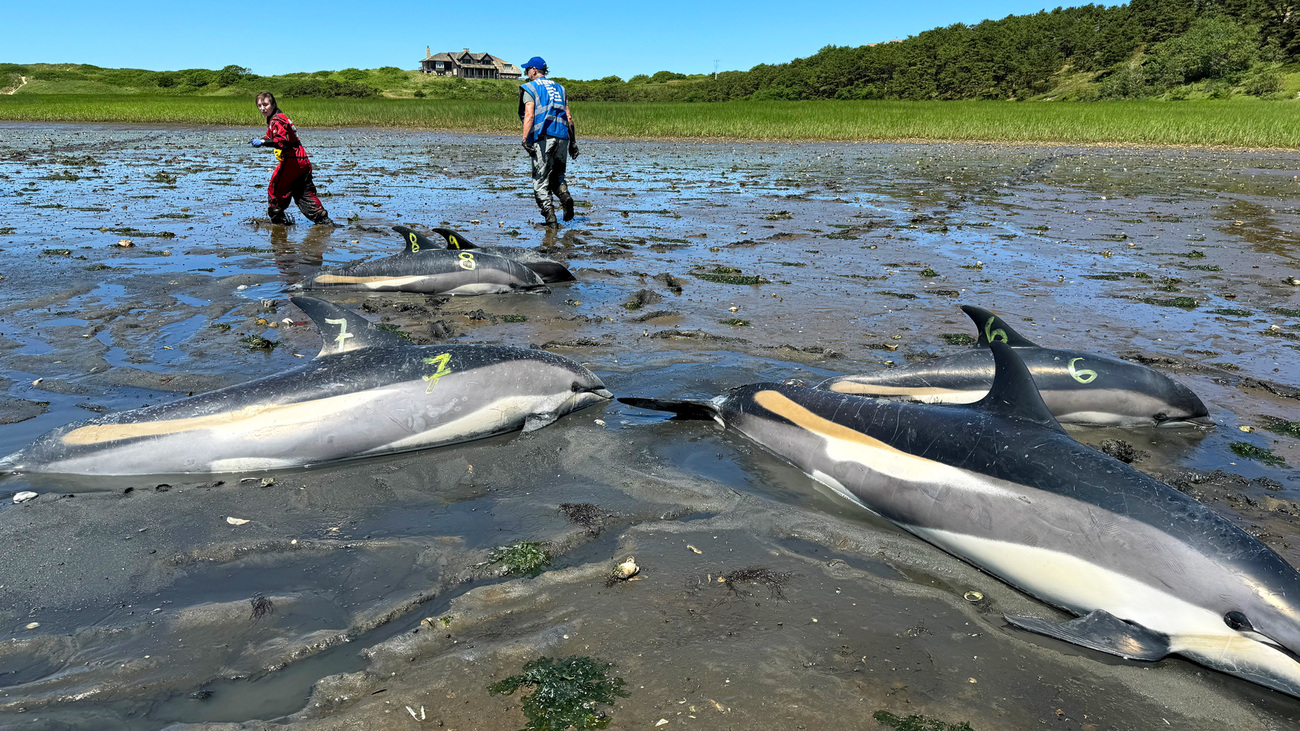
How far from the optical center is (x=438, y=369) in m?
5.23

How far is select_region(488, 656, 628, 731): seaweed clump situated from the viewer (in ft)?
8.66

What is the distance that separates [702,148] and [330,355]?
30820mm

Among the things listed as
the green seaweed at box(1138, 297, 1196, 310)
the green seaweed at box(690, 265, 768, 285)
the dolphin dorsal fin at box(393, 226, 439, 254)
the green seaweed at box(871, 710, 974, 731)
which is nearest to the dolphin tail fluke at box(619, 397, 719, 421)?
the green seaweed at box(871, 710, 974, 731)

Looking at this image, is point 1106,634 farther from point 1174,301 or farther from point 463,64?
point 463,64

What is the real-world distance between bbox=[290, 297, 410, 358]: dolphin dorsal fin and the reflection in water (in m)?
4.63

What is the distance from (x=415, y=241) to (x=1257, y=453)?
8.38m

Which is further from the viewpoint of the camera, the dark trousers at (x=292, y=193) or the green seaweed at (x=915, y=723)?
the dark trousers at (x=292, y=193)

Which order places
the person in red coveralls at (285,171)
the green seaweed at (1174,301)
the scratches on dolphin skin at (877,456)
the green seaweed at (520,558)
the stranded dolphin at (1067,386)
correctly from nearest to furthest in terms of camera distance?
the green seaweed at (520,558) → the scratches on dolphin skin at (877,456) → the stranded dolphin at (1067,386) → the green seaweed at (1174,301) → the person in red coveralls at (285,171)

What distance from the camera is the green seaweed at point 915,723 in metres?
2.66

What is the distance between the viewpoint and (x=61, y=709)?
8.83 feet

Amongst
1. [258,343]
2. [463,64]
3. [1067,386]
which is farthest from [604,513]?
[463,64]

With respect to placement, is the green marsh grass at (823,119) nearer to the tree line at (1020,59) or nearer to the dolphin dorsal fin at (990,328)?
the dolphin dorsal fin at (990,328)

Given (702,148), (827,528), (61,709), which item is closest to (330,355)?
(61,709)

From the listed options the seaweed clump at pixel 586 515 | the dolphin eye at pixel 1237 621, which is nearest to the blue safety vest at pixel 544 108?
the seaweed clump at pixel 586 515
